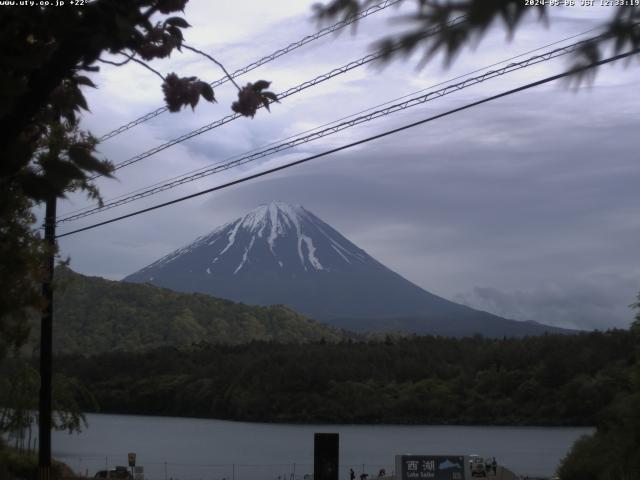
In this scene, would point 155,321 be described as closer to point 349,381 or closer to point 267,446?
point 349,381

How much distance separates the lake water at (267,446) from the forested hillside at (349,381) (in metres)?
2.04

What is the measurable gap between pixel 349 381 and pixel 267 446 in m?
13.5

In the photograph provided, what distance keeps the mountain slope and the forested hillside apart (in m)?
7.29

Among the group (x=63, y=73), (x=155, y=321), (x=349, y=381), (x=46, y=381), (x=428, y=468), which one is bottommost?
(x=428, y=468)

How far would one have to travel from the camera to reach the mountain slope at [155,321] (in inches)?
3189

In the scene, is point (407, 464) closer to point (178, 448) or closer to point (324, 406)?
point (178, 448)

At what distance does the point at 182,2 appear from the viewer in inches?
214

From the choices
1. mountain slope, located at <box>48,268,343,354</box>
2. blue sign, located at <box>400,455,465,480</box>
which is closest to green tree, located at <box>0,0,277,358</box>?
blue sign, located at <box>400,455,465,480</box>

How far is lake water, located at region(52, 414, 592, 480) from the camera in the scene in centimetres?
4769

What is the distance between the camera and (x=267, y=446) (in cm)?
5956

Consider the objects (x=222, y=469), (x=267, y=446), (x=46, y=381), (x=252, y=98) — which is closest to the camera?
(x=252, y=98)

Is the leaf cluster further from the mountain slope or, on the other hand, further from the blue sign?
the mountain slope

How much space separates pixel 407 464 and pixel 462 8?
29.8 metres

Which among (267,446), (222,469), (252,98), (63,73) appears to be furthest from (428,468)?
(267,446)
